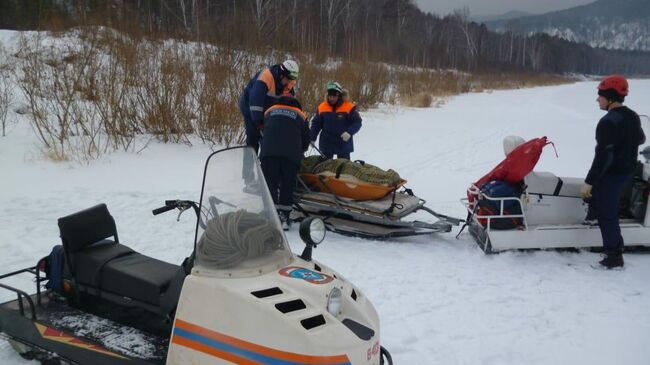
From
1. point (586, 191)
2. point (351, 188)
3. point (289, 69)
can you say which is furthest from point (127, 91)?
point (586, 191)

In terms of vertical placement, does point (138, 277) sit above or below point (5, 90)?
below

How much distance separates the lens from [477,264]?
17.1 ft

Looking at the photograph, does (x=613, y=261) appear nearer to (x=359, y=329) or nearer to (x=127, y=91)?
(x=359, y=329)

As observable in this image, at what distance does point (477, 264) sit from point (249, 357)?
3399mm

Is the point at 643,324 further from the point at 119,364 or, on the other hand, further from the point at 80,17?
the point at 80,17

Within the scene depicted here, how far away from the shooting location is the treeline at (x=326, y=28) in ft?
35.7

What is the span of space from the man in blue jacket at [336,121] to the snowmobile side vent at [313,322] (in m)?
4.90

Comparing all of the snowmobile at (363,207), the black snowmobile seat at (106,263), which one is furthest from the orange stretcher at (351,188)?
the black snowmobile seat at (106,263)

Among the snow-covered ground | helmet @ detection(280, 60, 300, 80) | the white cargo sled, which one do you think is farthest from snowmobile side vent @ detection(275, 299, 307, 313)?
helmet @ detection(280, 60, 300, 80)

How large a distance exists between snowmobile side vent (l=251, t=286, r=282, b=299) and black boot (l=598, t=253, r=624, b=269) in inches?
155

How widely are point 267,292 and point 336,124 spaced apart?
507cm

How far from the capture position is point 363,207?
5828 millimetres

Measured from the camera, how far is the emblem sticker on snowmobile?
2646 millimetres

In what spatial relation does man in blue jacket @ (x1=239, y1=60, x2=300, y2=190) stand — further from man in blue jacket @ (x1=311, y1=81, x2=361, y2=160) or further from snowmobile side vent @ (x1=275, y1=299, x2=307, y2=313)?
snowmobile side vent @ (x1=275, y1=299, x2=307, y2=313)
